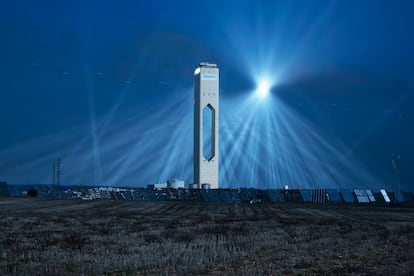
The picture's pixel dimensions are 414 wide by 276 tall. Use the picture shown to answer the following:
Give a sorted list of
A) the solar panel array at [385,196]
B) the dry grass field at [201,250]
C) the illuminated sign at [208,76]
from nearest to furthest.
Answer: the dry grass field at [201,250], the solar panel array at [385,196], the illuminated sign at [208,76]

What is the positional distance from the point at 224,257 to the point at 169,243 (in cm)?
374

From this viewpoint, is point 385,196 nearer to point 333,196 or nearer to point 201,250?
point 333,196

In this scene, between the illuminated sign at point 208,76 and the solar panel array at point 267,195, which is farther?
the illuminated sign at point 208,76

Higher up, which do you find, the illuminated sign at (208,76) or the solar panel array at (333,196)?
the illuminated sign at (208,76)

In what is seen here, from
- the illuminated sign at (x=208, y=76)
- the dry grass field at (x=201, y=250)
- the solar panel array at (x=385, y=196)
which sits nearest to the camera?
the dry grass field at (x=201, y=250)

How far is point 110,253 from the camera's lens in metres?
15.4

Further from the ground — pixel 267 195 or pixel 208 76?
pixel 208 76

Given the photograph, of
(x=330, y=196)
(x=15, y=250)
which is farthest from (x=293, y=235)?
(x=330, y=196)

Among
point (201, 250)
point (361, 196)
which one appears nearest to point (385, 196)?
point (361, 196)

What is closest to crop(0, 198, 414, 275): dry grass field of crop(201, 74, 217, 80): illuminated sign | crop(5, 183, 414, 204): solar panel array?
crop(5, 183, 414, 204): solar panel array

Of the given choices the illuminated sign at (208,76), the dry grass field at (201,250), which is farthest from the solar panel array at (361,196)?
the dry grass field at (201,250)

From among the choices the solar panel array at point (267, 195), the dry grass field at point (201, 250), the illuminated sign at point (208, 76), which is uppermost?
the illuminated sign at point (208, 76)

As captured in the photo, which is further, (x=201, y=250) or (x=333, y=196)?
(x=333, y=196)

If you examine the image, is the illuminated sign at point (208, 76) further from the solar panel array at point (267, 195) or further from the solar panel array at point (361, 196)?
the solar panel array at point (361, 196)
